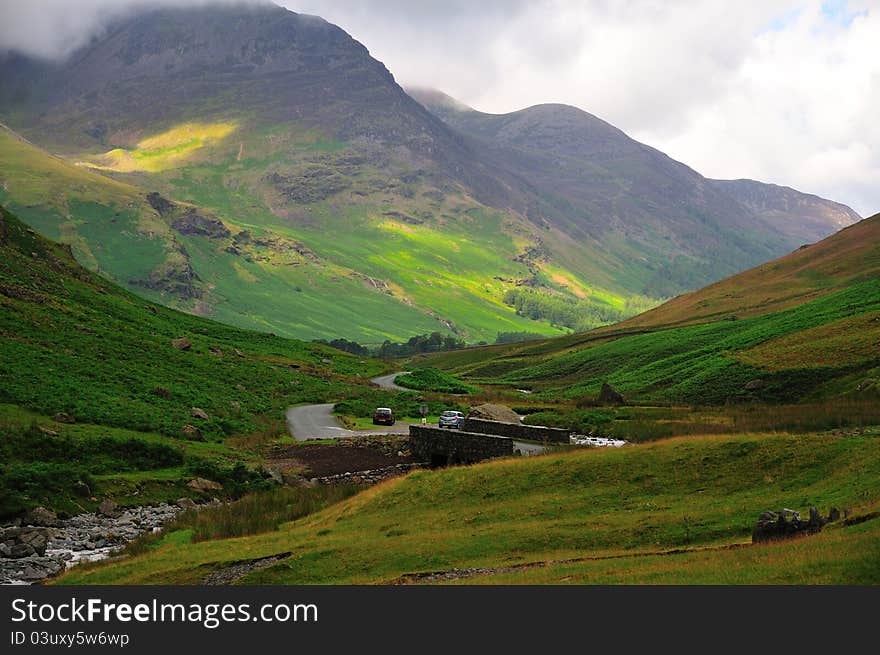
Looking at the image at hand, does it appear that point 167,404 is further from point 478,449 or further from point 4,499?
point 478,449

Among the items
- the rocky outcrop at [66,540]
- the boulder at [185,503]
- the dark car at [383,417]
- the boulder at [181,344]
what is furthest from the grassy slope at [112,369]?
the dark car at [383,417]

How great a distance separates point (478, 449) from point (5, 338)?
44976 mm

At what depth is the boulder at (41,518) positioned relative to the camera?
124 ft

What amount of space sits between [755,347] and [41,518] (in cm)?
7736

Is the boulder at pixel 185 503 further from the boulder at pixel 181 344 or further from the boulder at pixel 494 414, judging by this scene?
the boulder at pixel 181 344

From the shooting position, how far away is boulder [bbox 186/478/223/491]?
47750 mm

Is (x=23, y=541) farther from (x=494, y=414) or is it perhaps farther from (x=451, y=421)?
(x=494, y=414)

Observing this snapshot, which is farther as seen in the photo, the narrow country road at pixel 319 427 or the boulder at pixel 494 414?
the narrow country road at pixel 319 427

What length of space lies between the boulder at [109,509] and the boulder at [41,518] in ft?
9.09

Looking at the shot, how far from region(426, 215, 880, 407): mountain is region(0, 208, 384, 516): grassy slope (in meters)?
39.3

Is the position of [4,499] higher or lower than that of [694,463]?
lower
